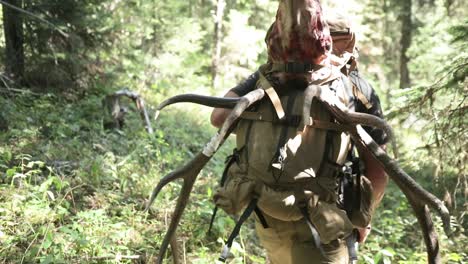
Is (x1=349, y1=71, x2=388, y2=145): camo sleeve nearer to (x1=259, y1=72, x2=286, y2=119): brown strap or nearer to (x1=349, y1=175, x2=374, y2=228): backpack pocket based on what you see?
(x1=349, y1=175, x2=374, y2=228): backpack pocket

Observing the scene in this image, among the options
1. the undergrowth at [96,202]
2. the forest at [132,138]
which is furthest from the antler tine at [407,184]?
the undergrowth at [96,202]

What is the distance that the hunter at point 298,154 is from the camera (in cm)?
226

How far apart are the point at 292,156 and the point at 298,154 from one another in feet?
0.12

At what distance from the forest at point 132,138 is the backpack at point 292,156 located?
1.00 metres

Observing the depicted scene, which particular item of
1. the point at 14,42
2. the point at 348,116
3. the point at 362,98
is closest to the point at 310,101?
Answer: the point at 348,116

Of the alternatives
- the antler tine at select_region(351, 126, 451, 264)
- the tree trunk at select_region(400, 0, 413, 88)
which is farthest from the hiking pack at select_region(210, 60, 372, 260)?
the tree trunk at select_region(400, 0, 413, 88)

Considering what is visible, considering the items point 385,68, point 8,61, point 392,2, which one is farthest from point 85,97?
point 385,68

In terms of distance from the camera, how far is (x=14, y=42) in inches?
364

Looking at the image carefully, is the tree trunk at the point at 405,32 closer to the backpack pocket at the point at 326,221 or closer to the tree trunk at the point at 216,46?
the tree trunk at the point at 216,46

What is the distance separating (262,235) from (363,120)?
3.16 feet

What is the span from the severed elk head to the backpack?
0.08 metres

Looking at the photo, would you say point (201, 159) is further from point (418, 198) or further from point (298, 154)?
point (418, 198)

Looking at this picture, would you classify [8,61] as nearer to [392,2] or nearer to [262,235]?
[262,235]

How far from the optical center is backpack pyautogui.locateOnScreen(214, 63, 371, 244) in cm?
227
